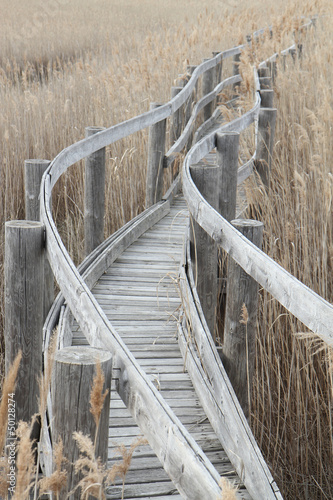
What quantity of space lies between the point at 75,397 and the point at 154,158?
362 centimetres

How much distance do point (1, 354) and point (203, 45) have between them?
7.67 metres

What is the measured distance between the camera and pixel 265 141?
4594mm

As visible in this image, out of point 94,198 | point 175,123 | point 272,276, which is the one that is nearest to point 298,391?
point 272,276

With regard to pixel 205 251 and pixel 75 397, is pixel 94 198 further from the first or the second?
pixel 75 397

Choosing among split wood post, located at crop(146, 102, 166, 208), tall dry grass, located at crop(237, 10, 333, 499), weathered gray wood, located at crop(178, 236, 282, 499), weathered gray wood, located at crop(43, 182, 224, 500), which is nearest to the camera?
weathered gray wood, located at crop(43, 182, 224, 500)

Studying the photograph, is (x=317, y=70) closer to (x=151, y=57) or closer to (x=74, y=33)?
(x=151, y=57)

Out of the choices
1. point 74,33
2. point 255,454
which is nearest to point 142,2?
point 74,33

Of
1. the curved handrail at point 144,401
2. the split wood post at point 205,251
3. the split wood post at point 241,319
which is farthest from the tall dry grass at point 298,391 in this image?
the curved handrail at point 144,401

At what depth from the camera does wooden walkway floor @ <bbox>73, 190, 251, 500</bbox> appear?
2.10 metres

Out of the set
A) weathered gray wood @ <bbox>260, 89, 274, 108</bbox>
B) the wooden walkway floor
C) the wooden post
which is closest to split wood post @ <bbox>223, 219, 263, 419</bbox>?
the wooden walkway floor

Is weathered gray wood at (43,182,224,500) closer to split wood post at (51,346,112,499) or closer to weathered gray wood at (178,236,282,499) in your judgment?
split wood post at (51,346,112,499)

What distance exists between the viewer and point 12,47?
35.4ft

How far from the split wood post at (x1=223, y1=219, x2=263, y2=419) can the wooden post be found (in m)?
2.27

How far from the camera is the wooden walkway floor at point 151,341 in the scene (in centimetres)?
210
